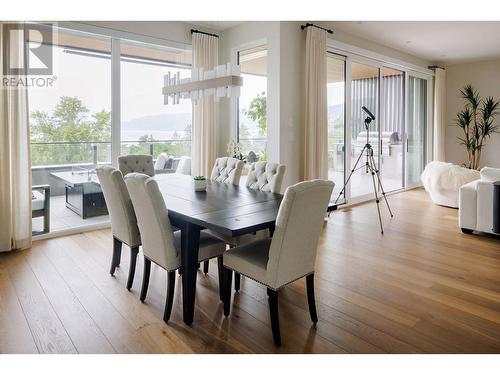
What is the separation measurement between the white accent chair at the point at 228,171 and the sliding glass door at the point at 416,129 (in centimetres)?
526

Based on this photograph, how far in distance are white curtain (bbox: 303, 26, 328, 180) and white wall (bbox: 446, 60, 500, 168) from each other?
4.96m

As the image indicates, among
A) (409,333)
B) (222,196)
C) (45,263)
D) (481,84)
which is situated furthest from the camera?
(481,84)

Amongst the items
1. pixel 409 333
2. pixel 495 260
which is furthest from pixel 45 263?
pixel 495 260

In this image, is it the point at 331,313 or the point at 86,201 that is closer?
the point at 331,313

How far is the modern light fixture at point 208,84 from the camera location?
10.2 ft

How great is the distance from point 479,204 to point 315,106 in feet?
7.99

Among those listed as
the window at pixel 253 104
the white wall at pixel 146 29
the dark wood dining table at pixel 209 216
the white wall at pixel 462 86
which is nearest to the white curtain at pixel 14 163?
the white wall at pixel 146 29

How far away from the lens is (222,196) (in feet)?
10.3

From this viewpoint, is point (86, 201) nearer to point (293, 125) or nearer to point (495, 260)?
point (293, 125)

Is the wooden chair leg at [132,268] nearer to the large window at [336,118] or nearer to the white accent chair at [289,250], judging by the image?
the white accent chair at [289,250]

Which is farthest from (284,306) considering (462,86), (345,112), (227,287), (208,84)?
(462,86)

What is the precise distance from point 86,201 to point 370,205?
14.9 ft

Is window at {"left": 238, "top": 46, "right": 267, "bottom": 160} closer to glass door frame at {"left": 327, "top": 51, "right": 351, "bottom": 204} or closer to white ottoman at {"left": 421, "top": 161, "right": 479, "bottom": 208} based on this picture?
glass door frame at {"left": 327, "top": 51, "right": 351, "bottom": 204}
